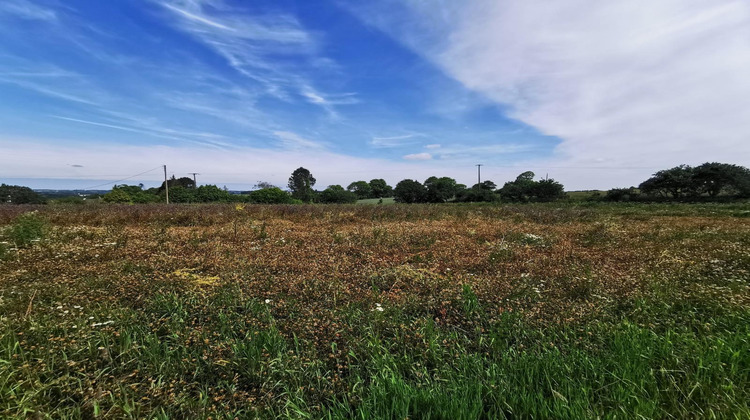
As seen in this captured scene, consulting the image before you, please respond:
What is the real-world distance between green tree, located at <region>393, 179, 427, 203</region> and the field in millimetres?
74348

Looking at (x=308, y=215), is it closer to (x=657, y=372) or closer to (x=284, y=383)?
(x=284, y=383)

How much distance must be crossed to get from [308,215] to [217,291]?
491 inches

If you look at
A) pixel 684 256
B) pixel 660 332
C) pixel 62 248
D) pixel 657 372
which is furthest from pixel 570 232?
pixel 62 248

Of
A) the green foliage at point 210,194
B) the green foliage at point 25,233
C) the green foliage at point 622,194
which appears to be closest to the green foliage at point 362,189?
the green foliage at point 210,194

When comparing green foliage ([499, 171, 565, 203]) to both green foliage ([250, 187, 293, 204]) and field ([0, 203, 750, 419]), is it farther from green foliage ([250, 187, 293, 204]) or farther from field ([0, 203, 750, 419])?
field ([0, 203, 750, 419])

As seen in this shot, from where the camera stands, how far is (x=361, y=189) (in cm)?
11881

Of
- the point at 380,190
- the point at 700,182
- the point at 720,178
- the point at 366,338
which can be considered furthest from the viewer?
the point at 380,190

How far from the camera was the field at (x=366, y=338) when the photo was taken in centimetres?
216

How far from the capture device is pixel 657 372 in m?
2.52

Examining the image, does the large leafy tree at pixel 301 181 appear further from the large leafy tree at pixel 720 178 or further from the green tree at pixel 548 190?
the large leafy tree at pixel 720 178

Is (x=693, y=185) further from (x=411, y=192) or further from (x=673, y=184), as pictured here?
(x=411, y=192)

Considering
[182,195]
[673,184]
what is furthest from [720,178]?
[182,195]

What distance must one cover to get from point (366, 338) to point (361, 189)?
116 metres

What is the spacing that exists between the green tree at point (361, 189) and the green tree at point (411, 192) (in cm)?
2399
